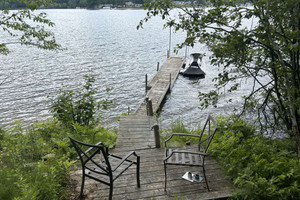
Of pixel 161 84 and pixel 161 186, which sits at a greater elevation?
pixel 161 186

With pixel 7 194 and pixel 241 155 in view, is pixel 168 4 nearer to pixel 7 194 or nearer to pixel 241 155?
pixel 241 155

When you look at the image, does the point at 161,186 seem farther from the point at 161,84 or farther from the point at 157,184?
the point at 161,84

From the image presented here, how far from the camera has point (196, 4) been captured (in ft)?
15.1

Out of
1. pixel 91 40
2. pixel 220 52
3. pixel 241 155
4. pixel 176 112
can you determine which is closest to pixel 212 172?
pixel 241 155

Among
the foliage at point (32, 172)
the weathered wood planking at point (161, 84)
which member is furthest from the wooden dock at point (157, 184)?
the weathered wood planking at point (161, 84)

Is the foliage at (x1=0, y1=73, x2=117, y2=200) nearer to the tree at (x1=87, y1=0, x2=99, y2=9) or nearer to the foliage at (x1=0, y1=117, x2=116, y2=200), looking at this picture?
the foliage at (x1=0, y1=117, x2=116, y2=200)

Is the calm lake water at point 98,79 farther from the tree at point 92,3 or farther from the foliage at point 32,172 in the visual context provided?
the tree at point 92,3

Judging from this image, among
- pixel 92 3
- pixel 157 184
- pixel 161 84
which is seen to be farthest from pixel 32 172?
pixel 92 3

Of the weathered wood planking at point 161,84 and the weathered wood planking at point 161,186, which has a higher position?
the weathered wood planking at point 161,186

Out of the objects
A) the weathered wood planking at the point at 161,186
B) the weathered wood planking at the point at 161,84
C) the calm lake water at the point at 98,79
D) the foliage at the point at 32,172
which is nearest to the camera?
→ the foliage at the point at 32,172

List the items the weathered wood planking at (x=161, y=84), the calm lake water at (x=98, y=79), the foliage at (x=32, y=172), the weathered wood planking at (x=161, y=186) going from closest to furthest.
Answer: the foliage at (x=32, y=172)
the weathered wood planking at (x=161, y=186)
the weathered wood planking at (x=161, y=84)
the calm lake water at (x=98, y=79)

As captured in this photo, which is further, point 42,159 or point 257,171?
point 42,159

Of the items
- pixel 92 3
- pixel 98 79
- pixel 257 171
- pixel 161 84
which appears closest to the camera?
pixel 257 171

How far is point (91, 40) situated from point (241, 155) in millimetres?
39773
